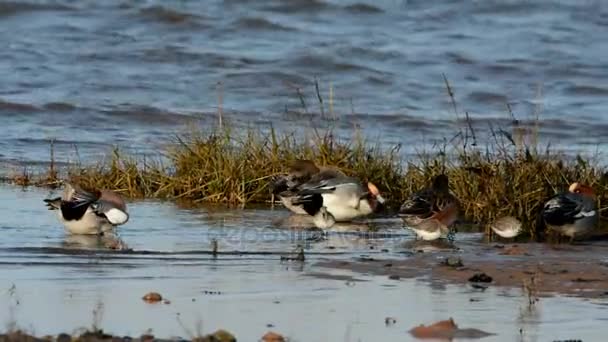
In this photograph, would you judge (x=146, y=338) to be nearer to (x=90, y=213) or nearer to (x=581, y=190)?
(x=90, y=213)

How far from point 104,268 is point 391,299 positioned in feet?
6.47

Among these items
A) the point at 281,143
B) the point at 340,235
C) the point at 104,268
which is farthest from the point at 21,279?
the point at 281,143

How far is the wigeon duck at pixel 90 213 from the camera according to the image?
1118 centimetres

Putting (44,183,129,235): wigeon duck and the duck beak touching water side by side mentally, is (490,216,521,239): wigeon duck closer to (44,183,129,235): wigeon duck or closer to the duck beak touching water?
the duck beak touching water

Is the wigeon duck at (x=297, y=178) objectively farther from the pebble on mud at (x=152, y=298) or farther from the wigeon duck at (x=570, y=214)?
the pebble on mud at (x=152, y=298)

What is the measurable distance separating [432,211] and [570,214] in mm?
991

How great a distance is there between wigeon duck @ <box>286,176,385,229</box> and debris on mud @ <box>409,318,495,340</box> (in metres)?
4.27

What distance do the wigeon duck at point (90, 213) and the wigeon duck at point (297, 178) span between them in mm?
1538

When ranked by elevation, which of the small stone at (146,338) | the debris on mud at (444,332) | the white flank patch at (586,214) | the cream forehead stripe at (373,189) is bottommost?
the debris on mud at (444,332)

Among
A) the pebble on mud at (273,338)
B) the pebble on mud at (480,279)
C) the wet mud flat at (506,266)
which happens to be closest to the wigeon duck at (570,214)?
the wet mud flat at (506,266)

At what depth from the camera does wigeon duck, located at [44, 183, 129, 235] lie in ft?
36.7

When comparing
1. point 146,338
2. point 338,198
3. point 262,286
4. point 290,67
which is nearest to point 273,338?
point 146,338

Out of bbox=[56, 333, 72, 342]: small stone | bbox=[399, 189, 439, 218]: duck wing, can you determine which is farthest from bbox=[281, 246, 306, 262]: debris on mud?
bbox=[56, 333, 72, 342]: small stone

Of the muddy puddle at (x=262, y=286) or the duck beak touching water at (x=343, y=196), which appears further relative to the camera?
the duck beak touching water at (x=343, y=196)
